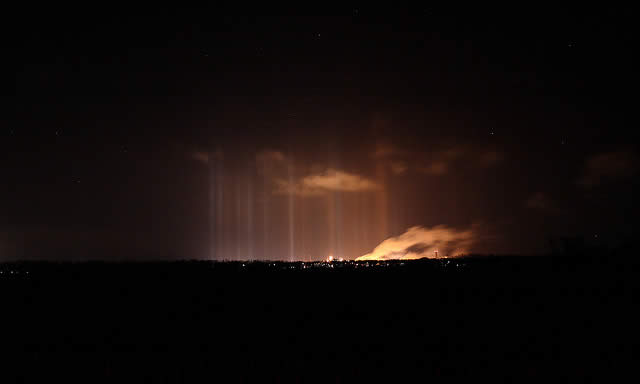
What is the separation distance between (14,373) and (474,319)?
17.7 meters

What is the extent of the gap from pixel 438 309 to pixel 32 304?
23.7m

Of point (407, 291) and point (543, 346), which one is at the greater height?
point (407, 291)

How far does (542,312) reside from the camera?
20891 millimetres

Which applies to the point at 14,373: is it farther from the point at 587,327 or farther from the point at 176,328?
the point at 587,327

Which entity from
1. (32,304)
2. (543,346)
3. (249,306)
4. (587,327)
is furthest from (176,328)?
(587,327)

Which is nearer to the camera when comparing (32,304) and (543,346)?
(543,346)

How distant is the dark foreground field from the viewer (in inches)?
486

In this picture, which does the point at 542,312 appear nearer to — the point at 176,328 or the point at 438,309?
the point at 438,309

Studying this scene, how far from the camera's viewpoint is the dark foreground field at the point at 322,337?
12.3 meters

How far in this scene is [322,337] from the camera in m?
16.3

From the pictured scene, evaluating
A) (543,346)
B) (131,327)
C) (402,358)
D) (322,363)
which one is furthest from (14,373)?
(543,346)

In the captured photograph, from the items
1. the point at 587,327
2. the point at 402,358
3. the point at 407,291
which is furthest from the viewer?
the point at 407,291

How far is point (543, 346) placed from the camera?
589 inches

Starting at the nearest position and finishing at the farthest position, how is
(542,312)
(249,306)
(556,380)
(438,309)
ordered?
(556,380), (542,312), (438,309), (249,306)
